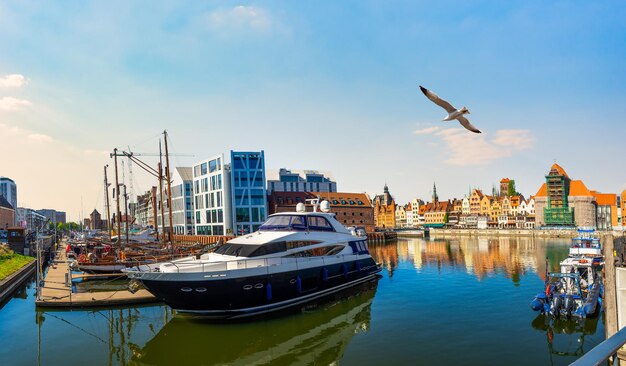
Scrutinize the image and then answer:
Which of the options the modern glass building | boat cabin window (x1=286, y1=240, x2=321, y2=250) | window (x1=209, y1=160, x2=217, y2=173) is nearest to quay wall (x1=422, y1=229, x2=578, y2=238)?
the modern glass building

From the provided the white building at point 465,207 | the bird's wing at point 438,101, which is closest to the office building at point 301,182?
the white building at point 465,207

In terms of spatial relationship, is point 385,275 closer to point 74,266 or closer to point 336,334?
point 336,334

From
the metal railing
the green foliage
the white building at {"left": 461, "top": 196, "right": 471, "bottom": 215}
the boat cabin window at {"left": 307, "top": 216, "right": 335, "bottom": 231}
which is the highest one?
the metal railing

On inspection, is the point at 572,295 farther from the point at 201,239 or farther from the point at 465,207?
the point at 465,207

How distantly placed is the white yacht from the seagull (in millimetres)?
13874

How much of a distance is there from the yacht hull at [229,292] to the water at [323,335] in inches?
29.5

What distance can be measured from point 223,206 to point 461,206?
351ft

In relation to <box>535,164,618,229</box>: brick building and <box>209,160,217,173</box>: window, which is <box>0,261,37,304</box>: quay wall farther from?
<box>535,164,618,229</box>: brick building

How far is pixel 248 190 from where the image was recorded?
77125mm

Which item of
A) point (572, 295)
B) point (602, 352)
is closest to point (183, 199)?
point (572, 295)

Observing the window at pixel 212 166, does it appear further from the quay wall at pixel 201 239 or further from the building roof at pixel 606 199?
the building roof at pixel 606 199

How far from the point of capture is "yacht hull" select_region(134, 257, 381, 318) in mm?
Result: 19812

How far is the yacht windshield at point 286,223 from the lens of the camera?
25.7 meters

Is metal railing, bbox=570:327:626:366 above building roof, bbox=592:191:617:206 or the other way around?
above
